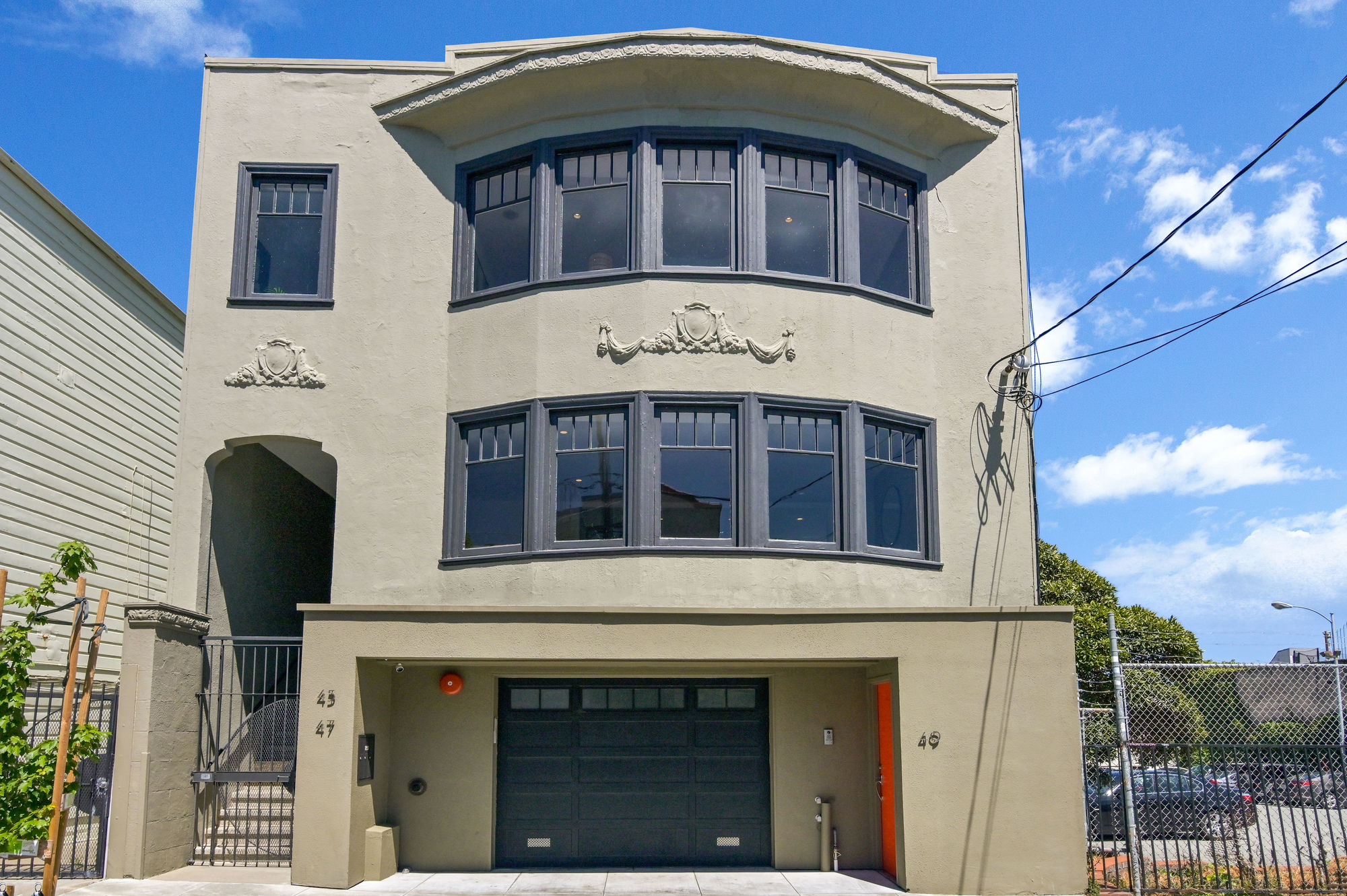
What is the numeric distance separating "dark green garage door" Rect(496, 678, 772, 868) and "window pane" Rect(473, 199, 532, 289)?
16.5ft

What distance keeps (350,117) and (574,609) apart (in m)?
7.14

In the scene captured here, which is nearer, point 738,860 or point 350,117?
→ point 738,860

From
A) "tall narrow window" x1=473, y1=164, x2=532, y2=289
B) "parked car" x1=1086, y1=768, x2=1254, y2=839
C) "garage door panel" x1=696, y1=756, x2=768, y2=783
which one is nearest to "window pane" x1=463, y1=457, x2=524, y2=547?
"tall narrow window" x1=473, y1=164, x2=532, y2=289

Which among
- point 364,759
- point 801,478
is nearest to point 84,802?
point 364,759

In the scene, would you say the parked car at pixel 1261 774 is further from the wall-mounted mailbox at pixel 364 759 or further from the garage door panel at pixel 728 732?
the wall-mounted mailbox at pixel 364 759

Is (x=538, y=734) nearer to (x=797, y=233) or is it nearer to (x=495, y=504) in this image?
(x=495, y=504)

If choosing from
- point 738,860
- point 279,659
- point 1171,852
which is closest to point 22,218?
point 279,659

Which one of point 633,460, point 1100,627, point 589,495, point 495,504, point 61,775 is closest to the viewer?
point 61,775

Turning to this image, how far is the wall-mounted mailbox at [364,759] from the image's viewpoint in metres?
13.1

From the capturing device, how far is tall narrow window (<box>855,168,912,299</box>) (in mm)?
14766

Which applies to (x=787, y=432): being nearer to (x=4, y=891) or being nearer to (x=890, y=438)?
A: (x=890, y=438)

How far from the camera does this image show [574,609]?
→ 1305 centimetres

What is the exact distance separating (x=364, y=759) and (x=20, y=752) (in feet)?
13.3

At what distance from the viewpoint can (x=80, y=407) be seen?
17078 mm
